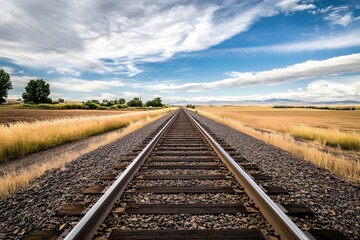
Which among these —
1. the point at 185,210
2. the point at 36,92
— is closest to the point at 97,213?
the point at 185,210

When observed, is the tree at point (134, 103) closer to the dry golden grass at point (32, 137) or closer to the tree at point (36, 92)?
the tree at point (36, 92)

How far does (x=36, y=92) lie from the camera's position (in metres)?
85.3

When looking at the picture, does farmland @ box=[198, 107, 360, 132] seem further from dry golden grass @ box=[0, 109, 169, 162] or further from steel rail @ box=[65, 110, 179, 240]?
steel rail @ box=[65, 110, 179, 240]

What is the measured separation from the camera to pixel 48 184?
13.2ft

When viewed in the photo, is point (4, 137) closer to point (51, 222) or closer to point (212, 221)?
point (51, 222)

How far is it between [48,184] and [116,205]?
1.86 metres

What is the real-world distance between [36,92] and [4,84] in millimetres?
13461

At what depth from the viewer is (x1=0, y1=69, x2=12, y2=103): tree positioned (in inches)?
2822

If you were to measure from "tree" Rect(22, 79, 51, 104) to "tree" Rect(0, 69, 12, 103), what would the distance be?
10752mm

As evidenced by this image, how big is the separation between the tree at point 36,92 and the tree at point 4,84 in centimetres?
1075

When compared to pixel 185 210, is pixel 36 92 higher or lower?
higher

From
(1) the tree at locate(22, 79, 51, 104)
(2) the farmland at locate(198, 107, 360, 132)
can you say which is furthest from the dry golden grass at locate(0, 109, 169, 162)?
(1) the tree at locate(22, 79, 51, 104)

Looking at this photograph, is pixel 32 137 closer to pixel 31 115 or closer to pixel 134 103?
pixel 31 115

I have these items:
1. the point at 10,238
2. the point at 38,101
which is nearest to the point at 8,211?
the point at 10,238
